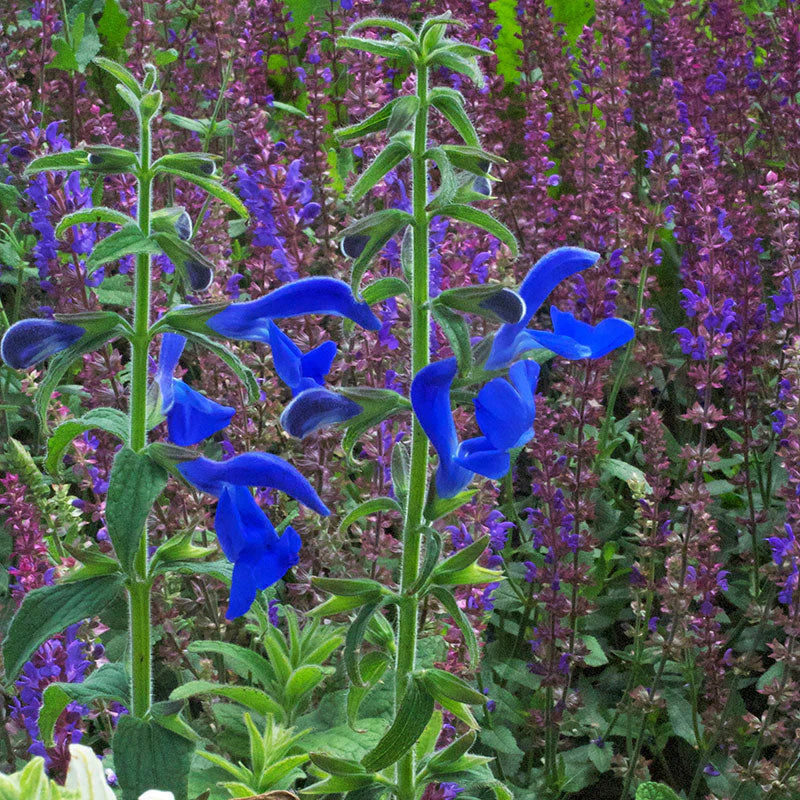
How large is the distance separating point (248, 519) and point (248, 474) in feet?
0.18

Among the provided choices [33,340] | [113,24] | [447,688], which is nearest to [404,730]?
[447,688]

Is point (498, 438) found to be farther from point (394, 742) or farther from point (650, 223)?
point (650, 223)

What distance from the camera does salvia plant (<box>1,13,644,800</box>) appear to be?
50.3 inches

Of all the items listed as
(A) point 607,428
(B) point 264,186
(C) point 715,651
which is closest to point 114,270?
(B) point 264,186

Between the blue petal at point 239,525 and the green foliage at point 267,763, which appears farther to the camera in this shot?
the green foliage at point 267,763

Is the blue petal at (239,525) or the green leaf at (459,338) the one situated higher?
the green leaf at (459,338)

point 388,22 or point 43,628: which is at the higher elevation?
point 388,22

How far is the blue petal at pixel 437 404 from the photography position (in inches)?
48.6

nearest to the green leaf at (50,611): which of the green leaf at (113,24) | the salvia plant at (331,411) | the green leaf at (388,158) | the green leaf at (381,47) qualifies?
the salvia plant at (331,411)

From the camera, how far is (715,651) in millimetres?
2635

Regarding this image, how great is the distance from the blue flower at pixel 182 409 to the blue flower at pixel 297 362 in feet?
0.41

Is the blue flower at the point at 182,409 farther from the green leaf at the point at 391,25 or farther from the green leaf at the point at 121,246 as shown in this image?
the green leaf at the point at 391,25

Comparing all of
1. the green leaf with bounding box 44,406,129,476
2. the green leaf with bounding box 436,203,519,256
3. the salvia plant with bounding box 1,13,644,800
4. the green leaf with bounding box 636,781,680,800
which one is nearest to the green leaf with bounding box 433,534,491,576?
the salvia plant with bounding box 1,13,644,800

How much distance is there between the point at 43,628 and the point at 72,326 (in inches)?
14.3
